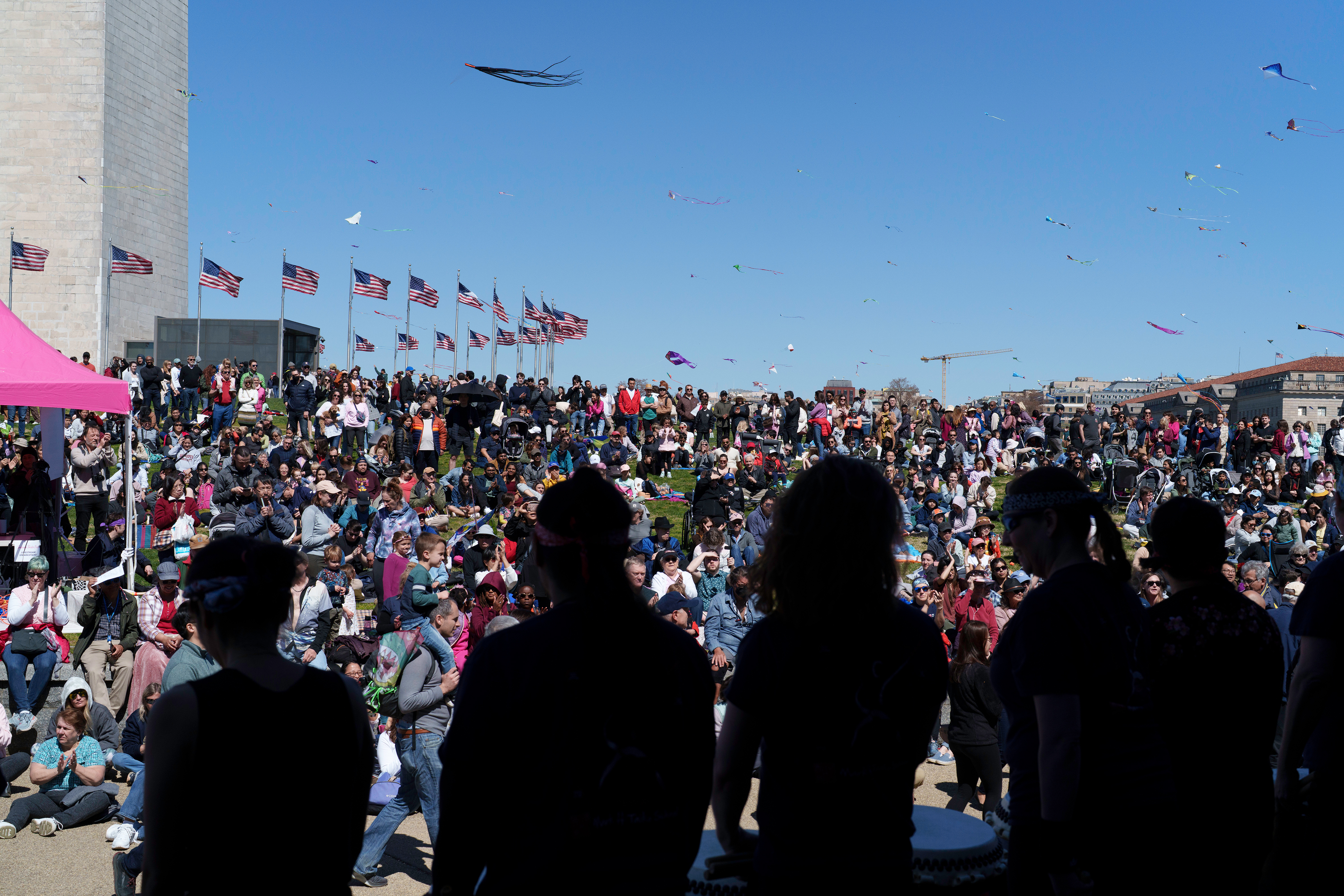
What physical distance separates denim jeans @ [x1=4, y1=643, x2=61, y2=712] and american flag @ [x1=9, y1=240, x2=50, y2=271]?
3004 centimetres

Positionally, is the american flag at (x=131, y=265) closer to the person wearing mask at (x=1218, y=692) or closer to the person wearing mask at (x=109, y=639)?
the person wearing mask at (x=109, y=639)

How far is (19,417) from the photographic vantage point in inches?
1219

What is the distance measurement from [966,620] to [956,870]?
812cm

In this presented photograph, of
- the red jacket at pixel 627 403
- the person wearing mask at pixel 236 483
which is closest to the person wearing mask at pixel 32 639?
the person wearing mask at pixel 236 483

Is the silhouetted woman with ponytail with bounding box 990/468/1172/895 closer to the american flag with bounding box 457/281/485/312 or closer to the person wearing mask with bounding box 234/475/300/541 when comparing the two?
the person wearing mask with bounding box 234/475/300/541

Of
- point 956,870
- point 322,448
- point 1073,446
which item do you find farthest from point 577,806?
point 1073,446

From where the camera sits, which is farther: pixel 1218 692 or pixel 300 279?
pixel 300 279

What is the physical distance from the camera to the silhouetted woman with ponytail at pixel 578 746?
2.07 metres

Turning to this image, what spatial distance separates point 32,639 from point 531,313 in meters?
34.2

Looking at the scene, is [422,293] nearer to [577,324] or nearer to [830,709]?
[577,324]

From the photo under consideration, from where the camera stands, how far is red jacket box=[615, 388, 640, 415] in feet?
88.0

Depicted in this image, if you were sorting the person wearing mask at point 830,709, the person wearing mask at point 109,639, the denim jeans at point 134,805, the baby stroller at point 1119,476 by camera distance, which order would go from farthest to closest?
the baby stroller at point 1119,476
the person wearing mask at point 109,639
the denim jeans at point 134,805
the person wearing mask at point 830,709

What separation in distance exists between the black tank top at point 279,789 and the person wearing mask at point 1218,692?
209cm

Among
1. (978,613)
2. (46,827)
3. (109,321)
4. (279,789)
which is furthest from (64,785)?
(109,321)
